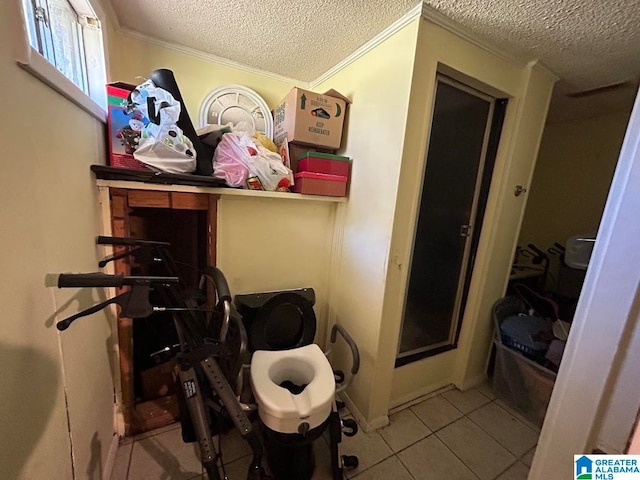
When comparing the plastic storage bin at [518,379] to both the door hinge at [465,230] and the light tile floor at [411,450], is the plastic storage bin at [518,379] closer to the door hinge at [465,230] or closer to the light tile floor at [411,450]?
the light tile floor at [411,450]

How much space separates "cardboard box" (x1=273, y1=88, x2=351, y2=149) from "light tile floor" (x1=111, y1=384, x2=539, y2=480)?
177 centimetres

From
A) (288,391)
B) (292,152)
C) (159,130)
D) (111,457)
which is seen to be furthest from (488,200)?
(111,457)

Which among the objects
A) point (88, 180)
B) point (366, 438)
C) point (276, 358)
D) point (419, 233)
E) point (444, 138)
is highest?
point (444, 138)

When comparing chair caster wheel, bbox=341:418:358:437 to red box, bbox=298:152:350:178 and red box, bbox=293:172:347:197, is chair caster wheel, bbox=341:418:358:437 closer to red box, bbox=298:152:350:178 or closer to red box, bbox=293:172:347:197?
red box, bbox=293:172:347:197

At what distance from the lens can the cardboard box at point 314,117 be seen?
1527 mm

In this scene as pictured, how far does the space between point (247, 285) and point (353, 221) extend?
79 cm

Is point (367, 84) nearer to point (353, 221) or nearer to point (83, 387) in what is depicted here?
point (353, 221)

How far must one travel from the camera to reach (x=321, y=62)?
5.51ft

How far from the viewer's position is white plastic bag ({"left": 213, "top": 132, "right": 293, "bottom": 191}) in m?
1.40

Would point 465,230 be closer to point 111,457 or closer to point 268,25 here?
point 268,25

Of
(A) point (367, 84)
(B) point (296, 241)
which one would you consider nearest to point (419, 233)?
(B) point (296, 241)

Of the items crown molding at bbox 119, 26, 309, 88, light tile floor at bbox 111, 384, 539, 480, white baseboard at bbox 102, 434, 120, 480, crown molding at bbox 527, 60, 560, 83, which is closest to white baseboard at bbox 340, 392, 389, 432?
light tile floor at bbox 111, 384, 539, 480

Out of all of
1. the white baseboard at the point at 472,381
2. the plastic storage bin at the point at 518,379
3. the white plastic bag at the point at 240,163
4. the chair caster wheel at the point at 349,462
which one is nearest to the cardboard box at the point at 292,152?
the white plastic bag at the point at 240,163

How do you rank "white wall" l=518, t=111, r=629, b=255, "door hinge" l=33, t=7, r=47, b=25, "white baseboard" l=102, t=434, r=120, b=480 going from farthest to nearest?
"white wall" l=518, t=111, r=629, b=255
"white baseboard" l=102, t=434, r=120, b=480
"door hinge" l=33, t=7, r=47, b=25
